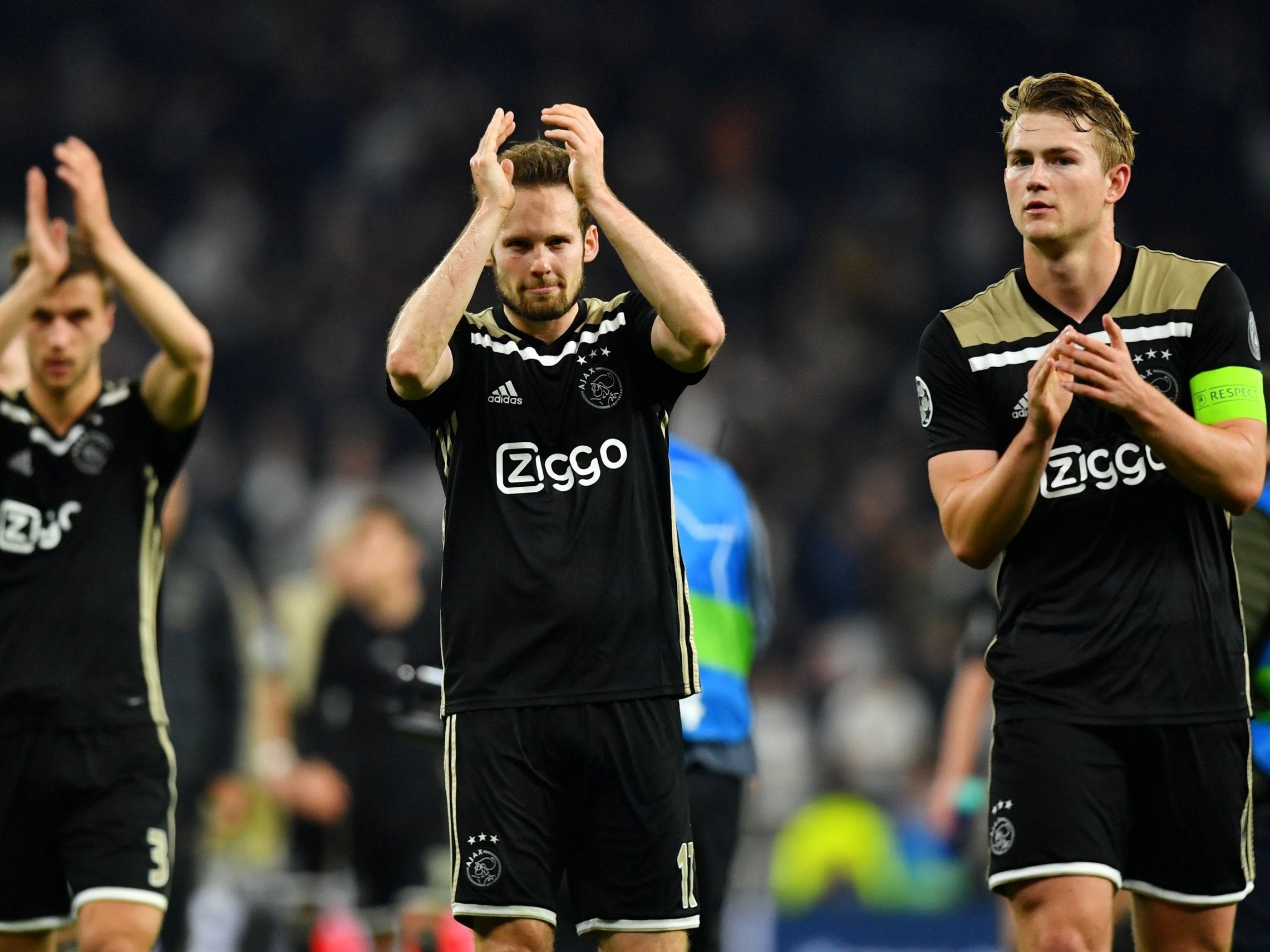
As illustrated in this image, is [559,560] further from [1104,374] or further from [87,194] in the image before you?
[87,194]

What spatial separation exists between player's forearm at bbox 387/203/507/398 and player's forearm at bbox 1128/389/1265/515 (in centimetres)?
160

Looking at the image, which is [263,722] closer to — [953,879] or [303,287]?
[953,879]

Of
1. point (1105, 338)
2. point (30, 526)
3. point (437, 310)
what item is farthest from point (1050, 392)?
point (30, 526)

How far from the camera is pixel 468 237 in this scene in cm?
426

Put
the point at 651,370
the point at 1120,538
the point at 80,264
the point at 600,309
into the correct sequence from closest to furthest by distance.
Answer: the point at 1120,538 → the point at 651,370 → the point at 600,309 → the point at 80,264

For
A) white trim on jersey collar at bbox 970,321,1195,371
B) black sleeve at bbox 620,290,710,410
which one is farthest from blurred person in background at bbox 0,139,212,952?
white trim on jersey collar at bbox 970,321,1195,371

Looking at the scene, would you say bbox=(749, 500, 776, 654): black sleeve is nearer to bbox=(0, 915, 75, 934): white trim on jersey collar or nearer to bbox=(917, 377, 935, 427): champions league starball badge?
bbox=(917, 377, 935, 427): champions league starball badge

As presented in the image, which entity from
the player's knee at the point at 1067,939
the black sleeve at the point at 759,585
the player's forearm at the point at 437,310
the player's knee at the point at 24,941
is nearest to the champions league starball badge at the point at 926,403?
the player's forearm at the point at 437,310

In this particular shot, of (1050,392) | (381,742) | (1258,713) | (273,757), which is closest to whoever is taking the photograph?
(1050,392)

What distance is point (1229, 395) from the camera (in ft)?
13.2

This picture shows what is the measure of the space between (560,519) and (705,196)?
11896 millimetres

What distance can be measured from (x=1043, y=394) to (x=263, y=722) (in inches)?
276

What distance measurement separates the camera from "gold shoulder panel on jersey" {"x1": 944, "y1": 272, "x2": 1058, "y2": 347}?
4.19 metres

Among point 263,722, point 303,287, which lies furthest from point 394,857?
point 303,287
